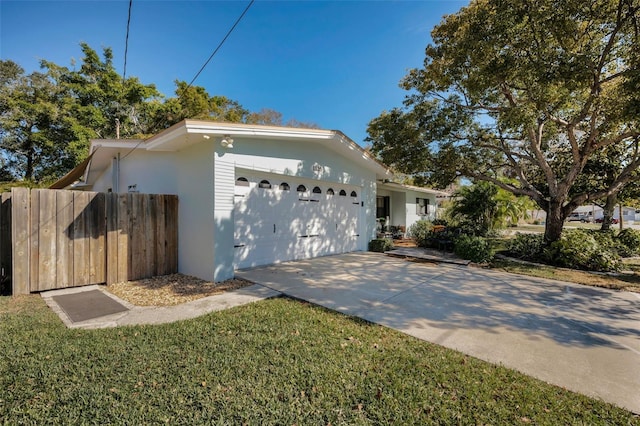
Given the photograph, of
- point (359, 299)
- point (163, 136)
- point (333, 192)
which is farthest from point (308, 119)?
point (359, 299)

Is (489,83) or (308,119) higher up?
(308,119)

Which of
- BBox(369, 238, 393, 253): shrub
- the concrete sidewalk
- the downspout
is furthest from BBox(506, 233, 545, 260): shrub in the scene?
the downspout

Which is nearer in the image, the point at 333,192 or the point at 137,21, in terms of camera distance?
the point at 137,21

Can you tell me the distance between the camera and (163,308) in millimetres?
4930

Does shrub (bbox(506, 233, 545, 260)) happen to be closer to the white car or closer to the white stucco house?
the white stucco house

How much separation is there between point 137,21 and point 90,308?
18.7 feet

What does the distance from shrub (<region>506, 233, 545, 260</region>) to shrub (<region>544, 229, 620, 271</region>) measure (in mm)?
394

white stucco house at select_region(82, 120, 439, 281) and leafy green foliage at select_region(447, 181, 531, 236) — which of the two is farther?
leafy green foliage at select_region(447, 181, 531, 236)

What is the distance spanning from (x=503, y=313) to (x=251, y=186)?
20.7 feet

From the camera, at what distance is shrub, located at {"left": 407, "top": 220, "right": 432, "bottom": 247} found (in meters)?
12.7

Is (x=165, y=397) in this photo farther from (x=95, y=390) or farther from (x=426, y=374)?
(x=426, y=374)

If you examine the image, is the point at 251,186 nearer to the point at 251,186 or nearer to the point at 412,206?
the point at 251,186

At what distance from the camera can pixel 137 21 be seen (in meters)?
5.72

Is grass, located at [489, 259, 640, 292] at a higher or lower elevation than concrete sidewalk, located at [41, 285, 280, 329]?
higher
